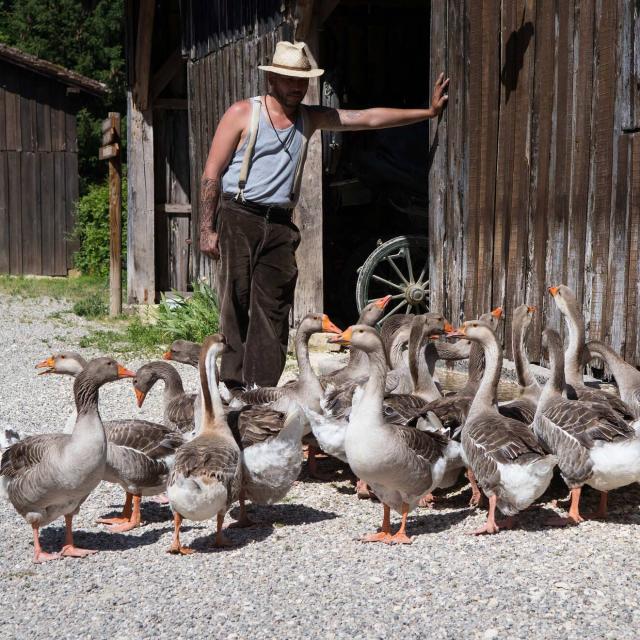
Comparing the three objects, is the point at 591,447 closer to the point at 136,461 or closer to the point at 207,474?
the point at 207,474

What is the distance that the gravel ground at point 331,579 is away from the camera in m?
4.75

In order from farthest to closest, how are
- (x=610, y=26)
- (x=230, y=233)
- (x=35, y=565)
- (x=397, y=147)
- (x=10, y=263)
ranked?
(x=10, y=263) → (x=397, y=147) → (x=230, y=233) → (x=610, y=26) → (x=35, y=565)

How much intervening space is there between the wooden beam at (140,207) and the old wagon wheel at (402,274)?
6618mm

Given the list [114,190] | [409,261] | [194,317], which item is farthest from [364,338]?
[114,190]

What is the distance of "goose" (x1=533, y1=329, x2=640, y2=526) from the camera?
20.0ft

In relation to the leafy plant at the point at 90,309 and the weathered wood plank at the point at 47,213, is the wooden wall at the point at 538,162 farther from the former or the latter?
the weathered wood plank at the point at 47,213

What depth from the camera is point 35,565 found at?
597 centimetres

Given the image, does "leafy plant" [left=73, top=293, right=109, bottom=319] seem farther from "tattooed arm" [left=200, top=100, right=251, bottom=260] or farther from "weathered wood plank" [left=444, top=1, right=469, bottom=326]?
"tattooed arm" [left=200, top=100, right=251, bottom=260]

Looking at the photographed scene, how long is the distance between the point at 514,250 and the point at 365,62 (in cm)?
647

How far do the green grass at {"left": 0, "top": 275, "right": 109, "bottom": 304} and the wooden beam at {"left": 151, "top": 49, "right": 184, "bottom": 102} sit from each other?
187 inches

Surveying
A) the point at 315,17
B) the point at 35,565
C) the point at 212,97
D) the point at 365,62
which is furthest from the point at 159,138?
the point at 35,565

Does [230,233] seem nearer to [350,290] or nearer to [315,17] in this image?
[315,17]

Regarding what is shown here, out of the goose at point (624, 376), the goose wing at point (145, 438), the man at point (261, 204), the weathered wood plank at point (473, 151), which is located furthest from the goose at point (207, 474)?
the weathered wood plank at point (473, 151)

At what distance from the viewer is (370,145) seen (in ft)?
45.6
